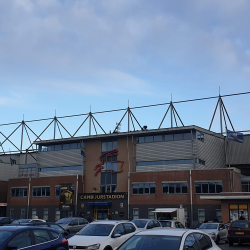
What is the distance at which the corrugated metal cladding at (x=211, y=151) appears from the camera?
157 feet

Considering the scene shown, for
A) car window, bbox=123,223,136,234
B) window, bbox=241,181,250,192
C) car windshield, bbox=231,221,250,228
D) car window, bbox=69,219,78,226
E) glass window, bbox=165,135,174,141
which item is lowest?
car window, bbox=69,219,78,226

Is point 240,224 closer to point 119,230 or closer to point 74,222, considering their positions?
point 119,230

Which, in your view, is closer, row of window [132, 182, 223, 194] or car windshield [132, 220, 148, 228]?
car windshield [132, 220, 148, 228]

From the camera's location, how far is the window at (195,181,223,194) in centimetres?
4262

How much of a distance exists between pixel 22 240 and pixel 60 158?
47248mm

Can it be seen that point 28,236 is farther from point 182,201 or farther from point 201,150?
point 201,150

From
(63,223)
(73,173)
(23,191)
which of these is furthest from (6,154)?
(63,223)

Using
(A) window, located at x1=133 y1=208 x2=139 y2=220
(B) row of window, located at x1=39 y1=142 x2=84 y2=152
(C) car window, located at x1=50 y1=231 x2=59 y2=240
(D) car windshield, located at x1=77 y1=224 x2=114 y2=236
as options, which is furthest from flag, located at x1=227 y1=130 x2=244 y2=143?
(C) car window, located at x1=50 y1=231 x2=59 y2=240

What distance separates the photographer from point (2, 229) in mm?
10008

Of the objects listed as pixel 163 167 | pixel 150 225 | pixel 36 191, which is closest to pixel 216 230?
pixel 150 225

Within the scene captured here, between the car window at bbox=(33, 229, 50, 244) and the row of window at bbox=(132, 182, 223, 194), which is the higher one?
the row of window at bbox=(132, 182, 223, 194)

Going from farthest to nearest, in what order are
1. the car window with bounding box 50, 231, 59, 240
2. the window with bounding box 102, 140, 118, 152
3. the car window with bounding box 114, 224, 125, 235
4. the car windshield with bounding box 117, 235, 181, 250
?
the window with bounding box 102, 140, 118, 152, the car window with bounding box 114, 224, 125, 235, the car window with bounding box 50, 231, 59, 240, the car windshield with bounding box 117, 235, 181, 250

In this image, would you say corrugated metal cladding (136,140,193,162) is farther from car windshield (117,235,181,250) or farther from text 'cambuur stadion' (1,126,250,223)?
car windshield (117,235,181,250)

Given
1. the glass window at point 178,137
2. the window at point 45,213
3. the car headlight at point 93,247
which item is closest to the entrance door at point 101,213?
the window at point 45,213
